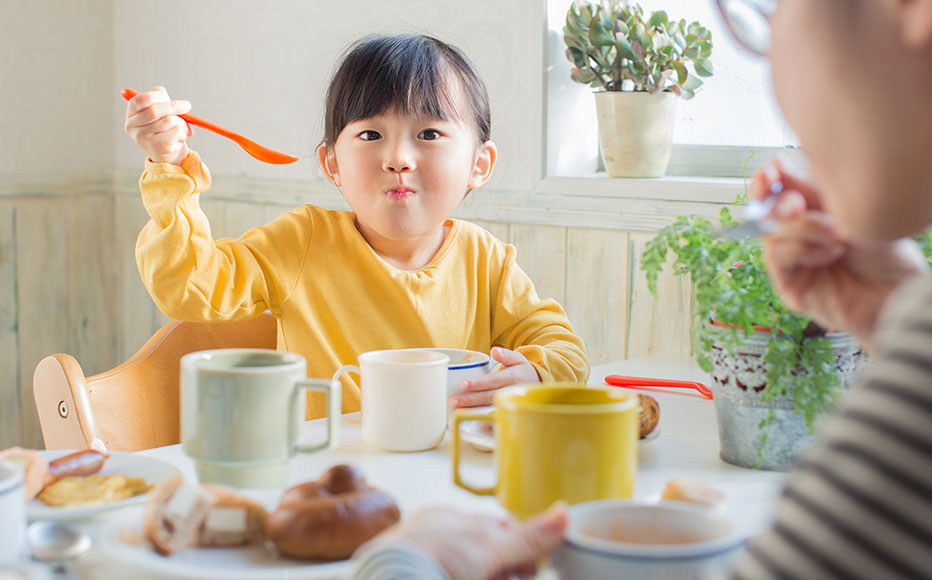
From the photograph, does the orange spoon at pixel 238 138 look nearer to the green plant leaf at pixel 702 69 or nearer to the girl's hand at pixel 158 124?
the girl's hand at pixel 158 124

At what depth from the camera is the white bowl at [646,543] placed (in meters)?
0.49

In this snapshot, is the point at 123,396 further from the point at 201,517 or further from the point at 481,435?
the point at 201,517

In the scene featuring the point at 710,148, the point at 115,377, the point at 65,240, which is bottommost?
the point at 115,377

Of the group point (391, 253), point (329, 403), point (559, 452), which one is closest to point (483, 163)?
point (391, 253)

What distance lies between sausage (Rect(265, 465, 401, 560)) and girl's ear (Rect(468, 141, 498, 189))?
0.89 metres

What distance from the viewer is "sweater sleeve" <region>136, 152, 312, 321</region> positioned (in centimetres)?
108

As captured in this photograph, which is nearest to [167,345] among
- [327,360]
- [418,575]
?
[327,360]

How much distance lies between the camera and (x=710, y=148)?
168 cm

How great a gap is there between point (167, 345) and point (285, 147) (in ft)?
2.95

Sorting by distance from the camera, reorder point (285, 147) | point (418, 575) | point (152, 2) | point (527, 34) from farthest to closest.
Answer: point (152, 2), point (285, 147), point (527, 34), point (418, 575)

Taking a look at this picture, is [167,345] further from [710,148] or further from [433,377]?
[710,148]

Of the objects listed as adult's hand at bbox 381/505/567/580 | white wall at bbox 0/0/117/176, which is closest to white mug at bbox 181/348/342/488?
adult's hand at bbox 381/505/567/580

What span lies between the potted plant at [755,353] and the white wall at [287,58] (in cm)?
86

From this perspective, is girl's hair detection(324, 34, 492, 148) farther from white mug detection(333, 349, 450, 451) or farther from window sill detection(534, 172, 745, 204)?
white mug detection(333, 349, 450, 451)
